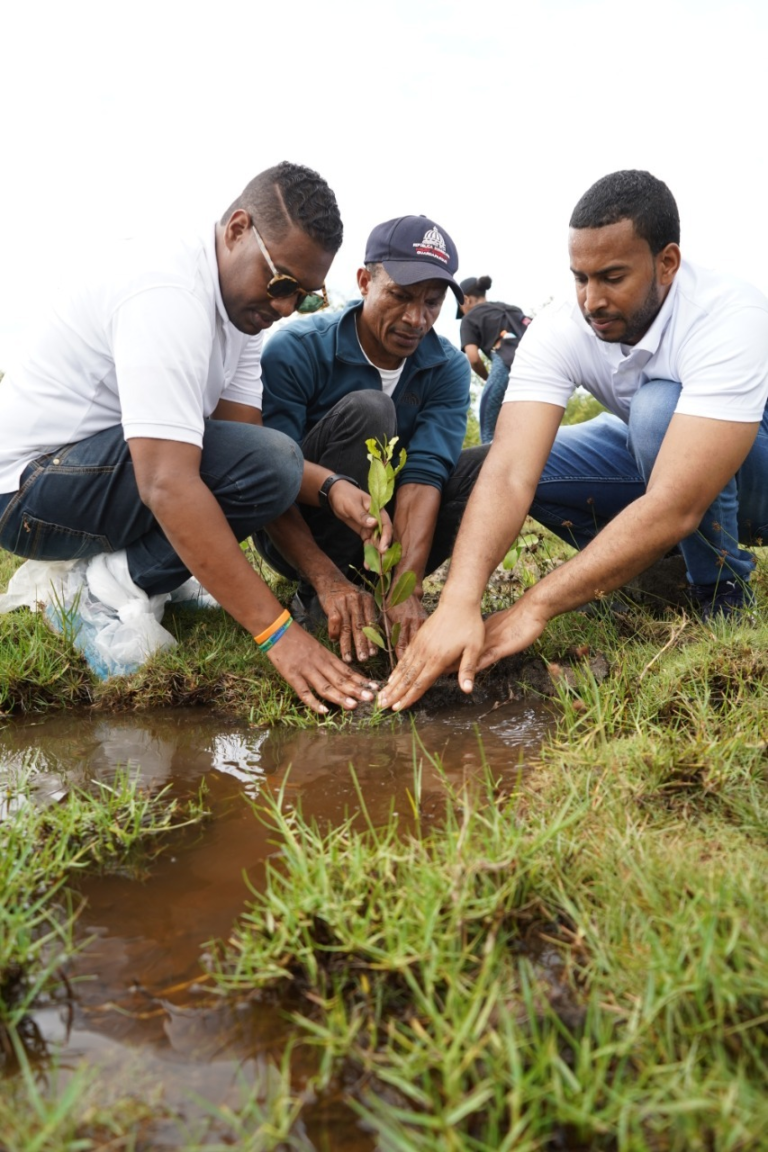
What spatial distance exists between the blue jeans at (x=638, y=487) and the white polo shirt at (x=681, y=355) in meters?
0.14

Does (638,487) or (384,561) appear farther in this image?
(638,487)

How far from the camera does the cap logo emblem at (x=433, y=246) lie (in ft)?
10.9

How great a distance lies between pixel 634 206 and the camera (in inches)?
114

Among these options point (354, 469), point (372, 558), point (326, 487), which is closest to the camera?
point (372, 558)

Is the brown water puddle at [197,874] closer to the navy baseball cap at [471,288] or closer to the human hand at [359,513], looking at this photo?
the human hand at [359,513]

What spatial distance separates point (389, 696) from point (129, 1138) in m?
1.63

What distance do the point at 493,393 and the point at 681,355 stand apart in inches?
208

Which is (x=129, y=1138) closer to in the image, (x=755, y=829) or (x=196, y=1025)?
(x=196, y=1025)

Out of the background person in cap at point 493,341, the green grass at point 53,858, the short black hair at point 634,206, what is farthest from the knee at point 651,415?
the background person in cap at point 493,341

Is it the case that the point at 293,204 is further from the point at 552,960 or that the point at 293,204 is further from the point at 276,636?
the point at 552,960

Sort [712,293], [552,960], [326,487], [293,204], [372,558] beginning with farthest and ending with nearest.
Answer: [326,487]
[712,293]
[372,558]
[293,204]
[552,960]

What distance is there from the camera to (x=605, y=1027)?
1.33 m

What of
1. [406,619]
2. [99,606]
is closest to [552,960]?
[406,619]

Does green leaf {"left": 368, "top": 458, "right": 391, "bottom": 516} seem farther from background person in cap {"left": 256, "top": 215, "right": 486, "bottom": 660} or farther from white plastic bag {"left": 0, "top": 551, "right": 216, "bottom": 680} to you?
white plastic bag {"left": 0, "top": 551, "right": 216, "bottom": 680}
